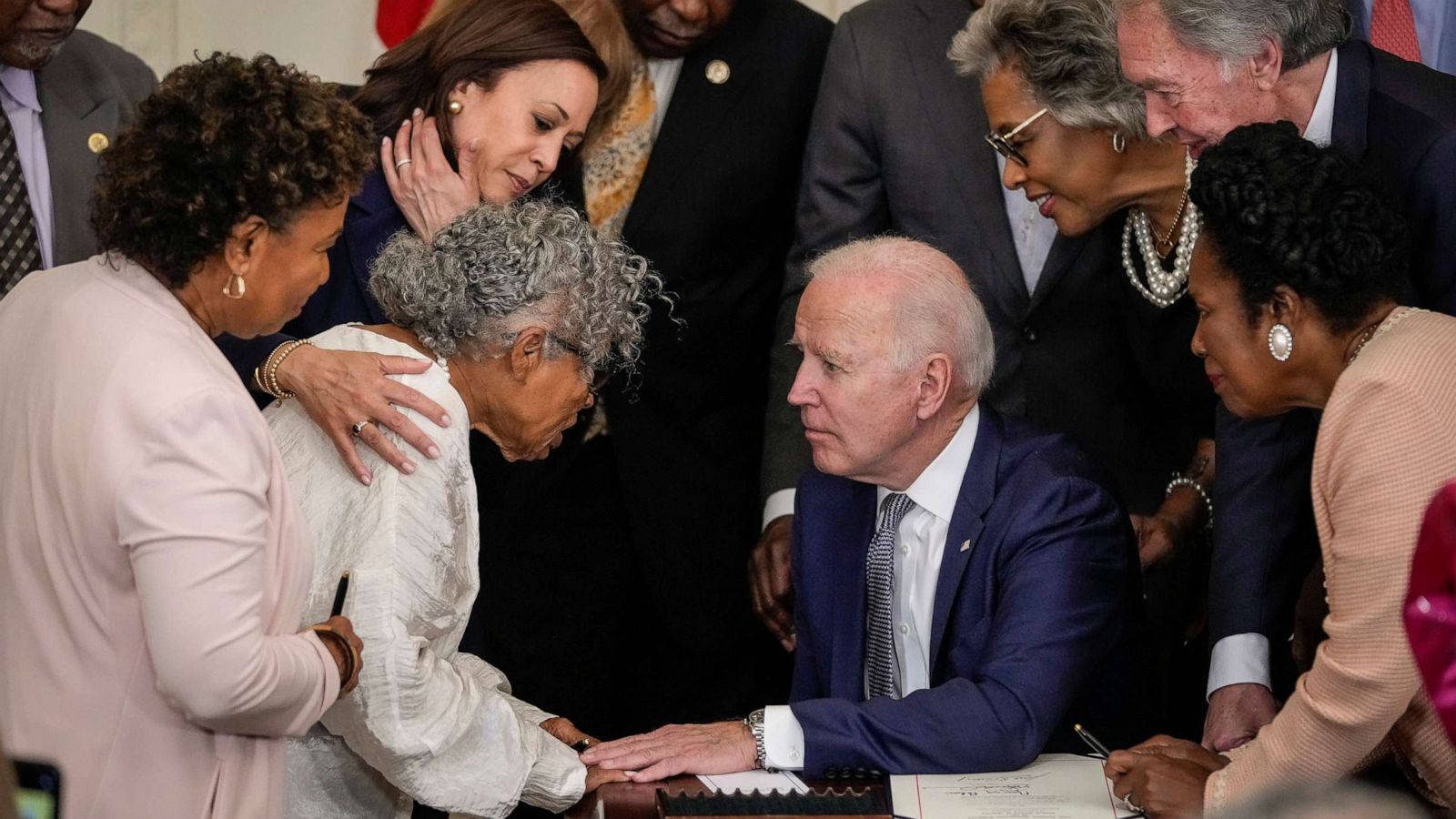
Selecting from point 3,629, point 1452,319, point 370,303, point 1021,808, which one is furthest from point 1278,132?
point 3,629

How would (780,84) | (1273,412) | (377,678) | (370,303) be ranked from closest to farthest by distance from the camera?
(377,678), (1273,412), (370,303), (780,84)

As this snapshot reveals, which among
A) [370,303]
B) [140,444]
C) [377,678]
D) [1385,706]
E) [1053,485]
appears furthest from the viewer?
[370,303]

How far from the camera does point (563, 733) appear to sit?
9.89 feet

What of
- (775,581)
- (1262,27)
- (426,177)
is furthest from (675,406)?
(1262,27)

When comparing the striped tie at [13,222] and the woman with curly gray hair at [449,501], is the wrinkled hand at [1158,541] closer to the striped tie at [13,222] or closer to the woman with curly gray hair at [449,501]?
the woman with curly gray hair at [449,501]

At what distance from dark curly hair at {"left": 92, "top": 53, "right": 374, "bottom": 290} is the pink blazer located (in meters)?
0.07

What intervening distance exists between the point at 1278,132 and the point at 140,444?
1.79 meters

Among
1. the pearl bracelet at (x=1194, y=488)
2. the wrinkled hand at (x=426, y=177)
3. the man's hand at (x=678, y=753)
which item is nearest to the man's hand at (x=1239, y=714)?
the pearl bracelet at (x=1194, y=488)

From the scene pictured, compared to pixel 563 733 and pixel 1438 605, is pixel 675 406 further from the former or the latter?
pixel 1438 605

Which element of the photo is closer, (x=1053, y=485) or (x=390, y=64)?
(x=1053, y=485)

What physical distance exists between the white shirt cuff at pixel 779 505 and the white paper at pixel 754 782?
41.3 inches

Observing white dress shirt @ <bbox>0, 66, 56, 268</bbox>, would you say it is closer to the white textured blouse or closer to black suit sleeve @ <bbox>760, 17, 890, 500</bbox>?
the white textured blouse

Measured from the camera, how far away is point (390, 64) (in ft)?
11.9

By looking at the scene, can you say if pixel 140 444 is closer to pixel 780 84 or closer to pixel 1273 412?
pixel 1273 412
